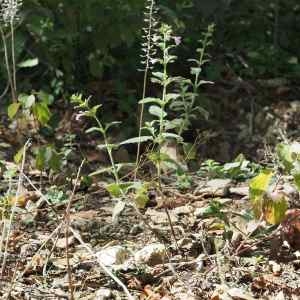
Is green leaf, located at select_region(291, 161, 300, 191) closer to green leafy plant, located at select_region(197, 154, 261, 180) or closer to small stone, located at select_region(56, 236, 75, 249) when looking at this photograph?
green leafy plant, located at select_region(197, 154, 261, 180)

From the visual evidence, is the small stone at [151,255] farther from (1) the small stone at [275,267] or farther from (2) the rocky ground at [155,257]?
(1) the small stone at [275,267]

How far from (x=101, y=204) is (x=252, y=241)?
76 cm

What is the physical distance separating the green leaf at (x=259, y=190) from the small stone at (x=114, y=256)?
43 centimetres

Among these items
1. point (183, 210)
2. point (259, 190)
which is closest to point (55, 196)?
point (183, 210)

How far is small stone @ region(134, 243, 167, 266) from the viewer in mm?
2422

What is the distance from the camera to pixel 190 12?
4.35 m

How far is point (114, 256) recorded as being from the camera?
242 centimetres

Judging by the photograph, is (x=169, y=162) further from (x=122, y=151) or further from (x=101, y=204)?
(x=122, y=151)

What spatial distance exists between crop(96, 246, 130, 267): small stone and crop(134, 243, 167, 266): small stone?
0.04 metres

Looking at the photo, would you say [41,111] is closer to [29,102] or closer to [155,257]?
[29,102]

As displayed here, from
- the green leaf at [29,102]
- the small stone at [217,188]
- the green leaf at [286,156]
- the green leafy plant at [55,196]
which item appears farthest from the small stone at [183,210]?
the green leaf at [29,102]

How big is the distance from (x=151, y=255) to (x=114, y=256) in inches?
4.5

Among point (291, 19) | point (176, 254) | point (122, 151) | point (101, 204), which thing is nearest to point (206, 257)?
point (176, 254)

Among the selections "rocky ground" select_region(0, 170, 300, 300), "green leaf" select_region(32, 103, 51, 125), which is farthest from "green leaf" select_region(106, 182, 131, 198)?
"green leaf" select_region(32, 103, 51, 125)
